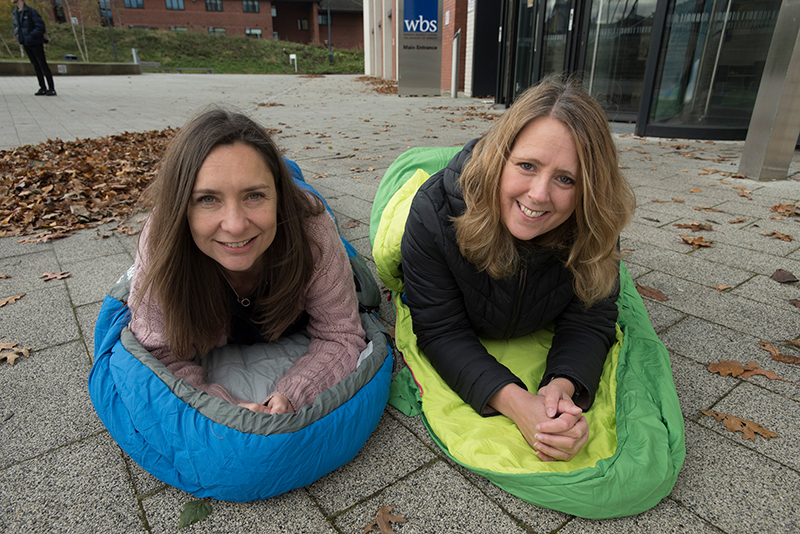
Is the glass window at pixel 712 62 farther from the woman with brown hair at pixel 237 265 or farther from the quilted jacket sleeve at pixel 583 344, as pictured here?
the woman with brown hair at pixel 237 265

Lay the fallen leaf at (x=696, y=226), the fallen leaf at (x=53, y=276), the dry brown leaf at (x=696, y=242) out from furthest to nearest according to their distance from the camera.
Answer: the fallen leaf at (x=696, y=226)
the dry brown leaf at (x=696, y=242)
the fallen leaf at (x=53, y=276)

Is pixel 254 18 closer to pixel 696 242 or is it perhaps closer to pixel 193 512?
pixel 696 242

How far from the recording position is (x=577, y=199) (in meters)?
1.83

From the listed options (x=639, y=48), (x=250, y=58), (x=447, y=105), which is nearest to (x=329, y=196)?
(x=639, y=48)

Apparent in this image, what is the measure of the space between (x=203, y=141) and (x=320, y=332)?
3.04 feet

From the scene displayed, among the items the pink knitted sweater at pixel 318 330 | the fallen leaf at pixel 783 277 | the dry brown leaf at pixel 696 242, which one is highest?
the pink knitted sweater at pixel 318 330

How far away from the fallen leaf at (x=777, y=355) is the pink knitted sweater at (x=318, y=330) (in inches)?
82.0

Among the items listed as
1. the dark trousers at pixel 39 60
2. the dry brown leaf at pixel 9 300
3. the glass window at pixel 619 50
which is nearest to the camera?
the dry brown leaf at pixel 9 300

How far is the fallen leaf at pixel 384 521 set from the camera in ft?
5.23

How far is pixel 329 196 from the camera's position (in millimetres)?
5262

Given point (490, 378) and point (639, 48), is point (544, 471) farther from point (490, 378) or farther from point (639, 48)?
point (639, 48)

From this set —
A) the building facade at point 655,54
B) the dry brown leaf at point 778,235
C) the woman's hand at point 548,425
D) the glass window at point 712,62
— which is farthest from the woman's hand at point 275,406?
the glass window at point 712,62

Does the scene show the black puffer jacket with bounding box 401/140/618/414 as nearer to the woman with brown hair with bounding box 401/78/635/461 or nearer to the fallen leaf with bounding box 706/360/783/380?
the woman with brown hair with bounding box 401/78/635/461

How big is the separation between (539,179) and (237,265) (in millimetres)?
1158
